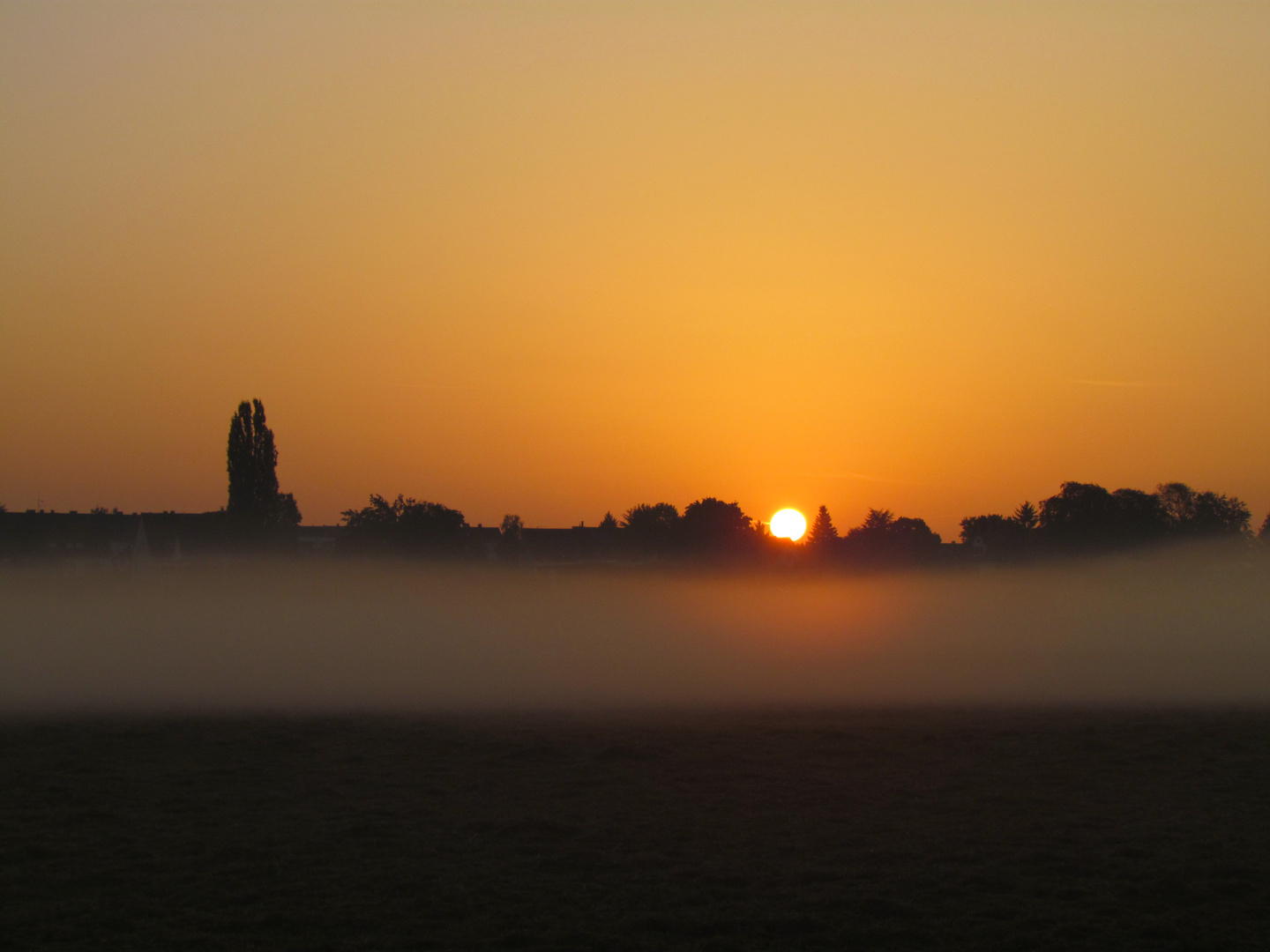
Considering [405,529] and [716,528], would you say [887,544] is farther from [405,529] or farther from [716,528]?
[405,529]

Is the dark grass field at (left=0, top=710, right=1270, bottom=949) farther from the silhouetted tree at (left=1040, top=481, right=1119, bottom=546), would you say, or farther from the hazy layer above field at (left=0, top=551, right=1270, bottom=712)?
the silhouetted tree at (left=1040, top=481, right=1119, bottom=546)

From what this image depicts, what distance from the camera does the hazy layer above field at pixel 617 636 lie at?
29.9 meters

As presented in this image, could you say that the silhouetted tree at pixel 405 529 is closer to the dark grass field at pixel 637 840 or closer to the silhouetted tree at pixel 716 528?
the silhouetted tree at pixel 716 528

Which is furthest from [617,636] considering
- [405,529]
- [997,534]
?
[997,534]

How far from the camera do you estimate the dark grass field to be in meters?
9.50

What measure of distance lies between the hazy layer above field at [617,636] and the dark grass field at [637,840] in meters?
7.81

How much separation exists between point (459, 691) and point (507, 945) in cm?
2153

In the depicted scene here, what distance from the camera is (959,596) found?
2446 inches

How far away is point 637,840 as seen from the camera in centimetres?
1231

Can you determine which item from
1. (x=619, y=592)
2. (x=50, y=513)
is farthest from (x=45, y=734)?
(x=50, y=513)

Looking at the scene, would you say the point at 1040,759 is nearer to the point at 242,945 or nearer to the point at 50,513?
the point at 242,945

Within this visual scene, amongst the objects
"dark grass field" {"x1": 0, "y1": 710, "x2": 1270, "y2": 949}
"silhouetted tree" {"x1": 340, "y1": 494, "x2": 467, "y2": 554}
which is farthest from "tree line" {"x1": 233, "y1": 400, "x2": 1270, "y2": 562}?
"dark grass field" {"x1": 0, "y1": 710, "x2": 1270, "y2": 949}

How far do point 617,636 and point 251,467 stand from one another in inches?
1100

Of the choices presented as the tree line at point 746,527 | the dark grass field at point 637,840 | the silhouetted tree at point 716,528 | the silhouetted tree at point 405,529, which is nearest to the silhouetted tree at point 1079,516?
the tree line at point 746,527
